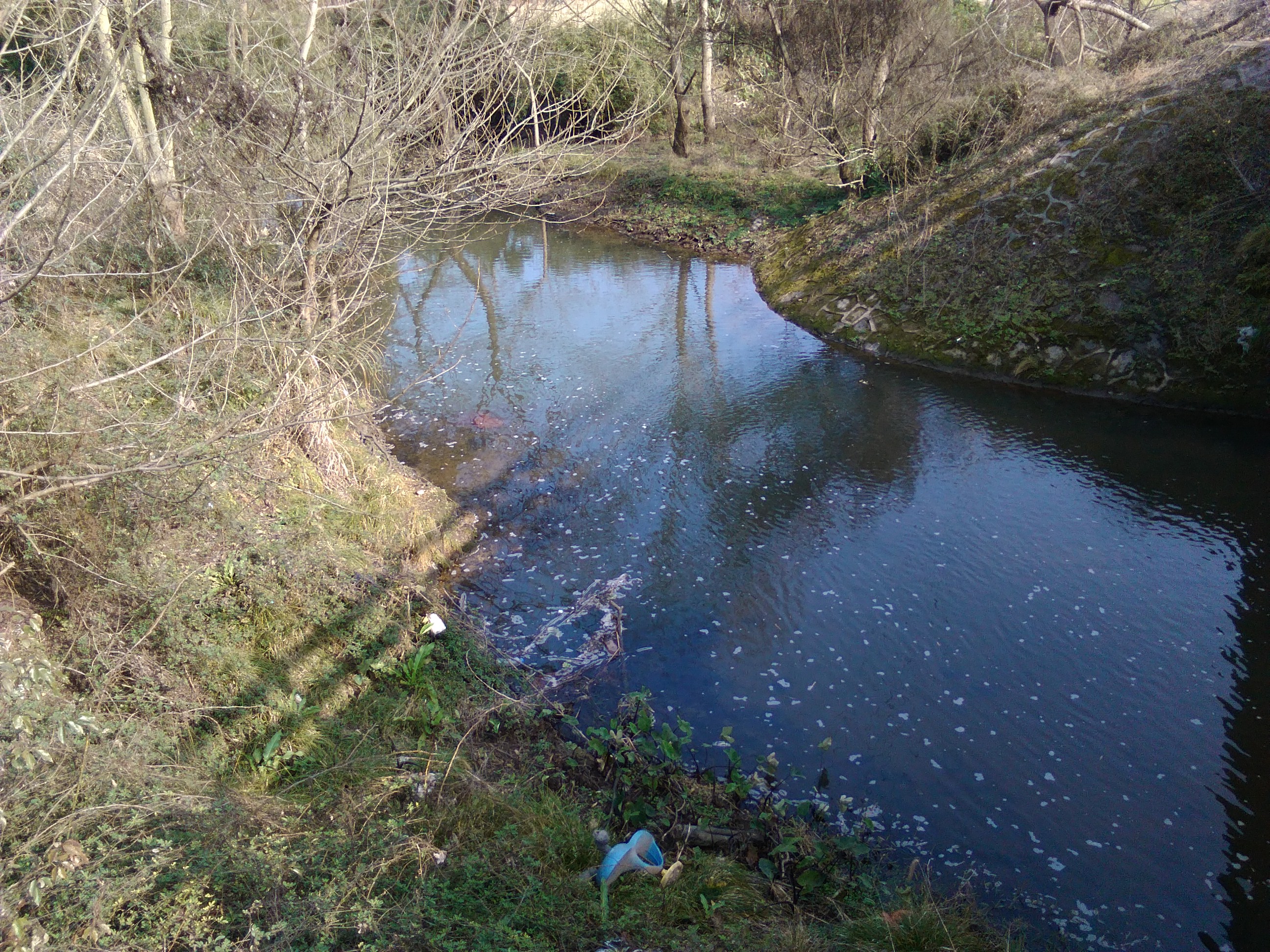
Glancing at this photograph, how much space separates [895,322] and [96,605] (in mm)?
10380

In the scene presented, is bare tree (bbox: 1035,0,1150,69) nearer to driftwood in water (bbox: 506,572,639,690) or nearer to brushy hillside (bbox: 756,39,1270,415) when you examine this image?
brushy hillside (bbox: 756,39,1270,415)

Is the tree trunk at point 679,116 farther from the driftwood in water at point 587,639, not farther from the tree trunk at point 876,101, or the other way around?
the driftwood in water at point 587,639

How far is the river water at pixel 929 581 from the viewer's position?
457 cm

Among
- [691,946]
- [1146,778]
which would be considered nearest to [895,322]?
[1146,778]

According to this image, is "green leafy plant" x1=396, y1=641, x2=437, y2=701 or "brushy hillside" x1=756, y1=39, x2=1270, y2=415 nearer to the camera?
"green leafy plant" x1=396, y1=641, x2=437, y2=701

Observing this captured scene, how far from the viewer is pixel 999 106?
44.3 ft

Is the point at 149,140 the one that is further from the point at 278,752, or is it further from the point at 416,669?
the point at 278,752

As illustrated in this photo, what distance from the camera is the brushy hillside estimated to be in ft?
31.4

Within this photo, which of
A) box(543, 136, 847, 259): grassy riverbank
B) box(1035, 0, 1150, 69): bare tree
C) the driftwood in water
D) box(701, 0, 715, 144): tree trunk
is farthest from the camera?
box(701, 0, 715, 144): tree trunk

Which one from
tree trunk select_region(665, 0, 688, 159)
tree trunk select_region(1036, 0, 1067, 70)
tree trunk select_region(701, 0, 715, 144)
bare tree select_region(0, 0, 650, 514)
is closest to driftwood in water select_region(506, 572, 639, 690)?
bare tree select_region(0, 0, 650, 514)

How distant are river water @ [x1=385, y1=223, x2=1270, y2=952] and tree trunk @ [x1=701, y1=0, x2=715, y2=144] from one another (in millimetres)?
9351

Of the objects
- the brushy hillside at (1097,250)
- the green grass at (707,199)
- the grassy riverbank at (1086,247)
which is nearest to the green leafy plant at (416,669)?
the grassy riverbank at (1086,247)

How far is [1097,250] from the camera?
10.8 meters

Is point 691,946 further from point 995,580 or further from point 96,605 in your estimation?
point 995,580
